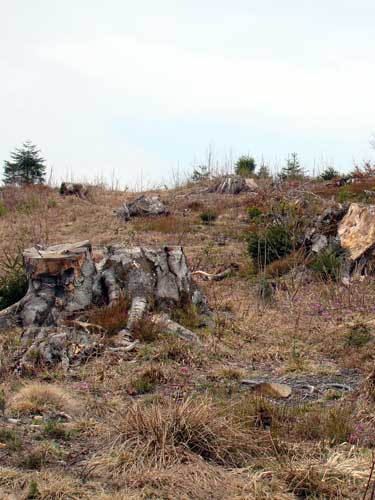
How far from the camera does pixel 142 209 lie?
61.3 feet

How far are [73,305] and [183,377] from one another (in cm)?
240

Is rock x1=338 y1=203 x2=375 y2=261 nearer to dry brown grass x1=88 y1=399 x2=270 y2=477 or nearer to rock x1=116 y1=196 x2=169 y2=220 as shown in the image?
rock x1=116 y1=196 x2=169 y2=220

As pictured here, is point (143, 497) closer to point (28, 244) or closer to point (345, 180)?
point (28, 244)

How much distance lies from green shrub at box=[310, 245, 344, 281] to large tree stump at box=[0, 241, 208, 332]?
2927mm

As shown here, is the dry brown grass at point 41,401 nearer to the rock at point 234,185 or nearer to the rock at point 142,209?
the rock at point 142,209

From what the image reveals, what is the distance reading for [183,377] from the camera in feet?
21.2

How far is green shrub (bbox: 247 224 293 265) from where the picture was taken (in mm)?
12742

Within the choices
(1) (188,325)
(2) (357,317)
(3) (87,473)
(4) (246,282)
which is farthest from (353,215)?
(3) (87,473)

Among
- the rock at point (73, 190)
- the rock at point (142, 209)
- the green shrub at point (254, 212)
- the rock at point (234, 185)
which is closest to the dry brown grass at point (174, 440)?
the green shrub at point (254, 212)

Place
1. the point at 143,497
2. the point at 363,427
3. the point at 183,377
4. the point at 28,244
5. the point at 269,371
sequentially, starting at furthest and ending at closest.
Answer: the point at 28,244 → the point at 269,371 → the point at 183,377 → the point at 363,427 → the point at 143,497

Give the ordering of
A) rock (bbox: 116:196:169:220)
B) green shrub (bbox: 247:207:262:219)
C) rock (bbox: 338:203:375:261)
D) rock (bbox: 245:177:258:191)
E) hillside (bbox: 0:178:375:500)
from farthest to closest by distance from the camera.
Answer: rock (bbox: 245:177:258:191), rock (bbox: 116:196:169:220), green shrub (bbox: 247:207:262:219), rock (bbox: 338:203:375:261), hillside (bbox: 0:178:375:500)

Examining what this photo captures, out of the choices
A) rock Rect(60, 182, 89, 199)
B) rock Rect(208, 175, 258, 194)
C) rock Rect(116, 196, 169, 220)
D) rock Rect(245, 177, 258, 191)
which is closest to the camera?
rock Rect(116, 196, 169, 220)

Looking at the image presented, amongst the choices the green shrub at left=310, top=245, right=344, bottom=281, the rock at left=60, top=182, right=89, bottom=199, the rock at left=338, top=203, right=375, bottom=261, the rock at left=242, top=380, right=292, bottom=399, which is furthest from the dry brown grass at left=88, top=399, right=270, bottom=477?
the rock at left=60, top=182, right=89, bottom=199

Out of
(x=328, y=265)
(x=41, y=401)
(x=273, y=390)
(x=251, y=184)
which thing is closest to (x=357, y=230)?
(x=328, y=265)
